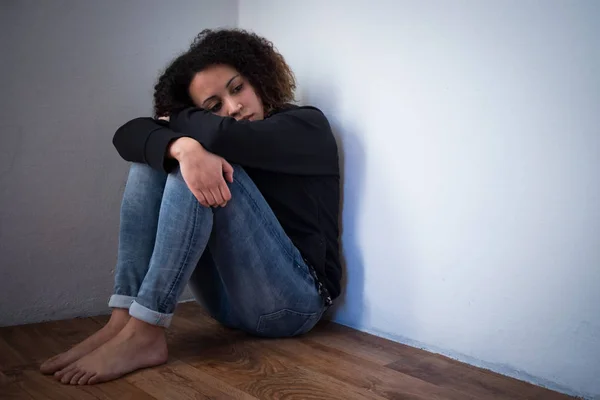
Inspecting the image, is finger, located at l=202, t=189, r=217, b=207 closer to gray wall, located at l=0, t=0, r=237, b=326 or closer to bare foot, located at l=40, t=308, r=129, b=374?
bare foot, located at l=40, t=308, r=129, b=374

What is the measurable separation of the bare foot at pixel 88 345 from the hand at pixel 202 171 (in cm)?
37

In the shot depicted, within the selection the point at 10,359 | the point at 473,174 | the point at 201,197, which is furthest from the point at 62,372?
the point at 473,174

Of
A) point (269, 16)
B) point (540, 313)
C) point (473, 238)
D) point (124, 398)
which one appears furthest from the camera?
point (269, 16)

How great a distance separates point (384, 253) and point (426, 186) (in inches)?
9.7

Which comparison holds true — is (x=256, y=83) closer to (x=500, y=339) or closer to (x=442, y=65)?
(x=442, y=65)

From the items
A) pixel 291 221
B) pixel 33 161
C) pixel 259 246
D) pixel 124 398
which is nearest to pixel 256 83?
pixel 291 221

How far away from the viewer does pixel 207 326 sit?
169cm

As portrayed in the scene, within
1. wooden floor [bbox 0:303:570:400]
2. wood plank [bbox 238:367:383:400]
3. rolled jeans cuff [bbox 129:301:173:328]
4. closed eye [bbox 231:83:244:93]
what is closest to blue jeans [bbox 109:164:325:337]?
rolled jeans cuff [bbox 129:301:173:328]

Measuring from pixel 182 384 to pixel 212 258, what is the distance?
1.18 feet

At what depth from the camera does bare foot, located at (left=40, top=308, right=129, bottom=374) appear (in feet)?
4.04

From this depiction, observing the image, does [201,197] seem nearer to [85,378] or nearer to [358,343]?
[85,378]

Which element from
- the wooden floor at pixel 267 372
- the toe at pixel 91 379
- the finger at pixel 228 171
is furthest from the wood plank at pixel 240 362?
the finger at pixel 228 171

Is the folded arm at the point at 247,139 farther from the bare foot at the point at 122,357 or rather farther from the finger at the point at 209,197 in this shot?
the bare foot at the point at 122,357

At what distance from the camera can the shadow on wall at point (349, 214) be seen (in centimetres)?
163
